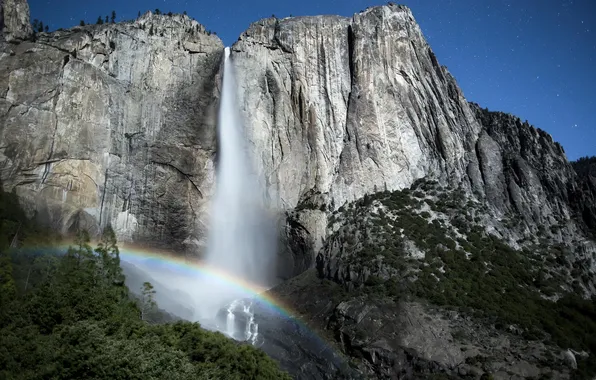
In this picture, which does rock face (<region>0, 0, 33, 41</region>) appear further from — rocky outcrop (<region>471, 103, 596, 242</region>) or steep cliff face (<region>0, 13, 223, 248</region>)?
rocky outcrop (<region>471, 103, 596, 242</region>)

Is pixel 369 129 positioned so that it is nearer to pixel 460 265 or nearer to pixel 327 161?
pixel 327 161

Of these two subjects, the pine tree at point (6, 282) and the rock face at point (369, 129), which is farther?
the rock face at point (369, 129)

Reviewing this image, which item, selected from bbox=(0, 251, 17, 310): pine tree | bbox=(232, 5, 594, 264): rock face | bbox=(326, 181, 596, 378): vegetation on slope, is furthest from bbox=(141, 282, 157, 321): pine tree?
bbox=(326, 181, 596, 378): vegetation on slope

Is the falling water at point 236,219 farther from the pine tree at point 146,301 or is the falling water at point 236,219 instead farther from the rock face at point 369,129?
the pine tree at point 146,301

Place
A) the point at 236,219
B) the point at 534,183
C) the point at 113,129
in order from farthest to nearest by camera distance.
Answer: the point at 534,183 → the point at 236,219 → the point at 113,129

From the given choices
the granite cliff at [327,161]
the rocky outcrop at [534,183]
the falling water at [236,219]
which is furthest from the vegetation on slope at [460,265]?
the falling water at [236,219]

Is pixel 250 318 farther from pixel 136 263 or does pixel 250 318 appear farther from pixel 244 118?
pixel 244 118

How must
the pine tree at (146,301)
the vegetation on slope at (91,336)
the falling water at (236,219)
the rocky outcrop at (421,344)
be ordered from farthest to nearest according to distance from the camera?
the falling water at (236,219) < the pine tree at (146,301) < the rocky outcrop at (421,344) < the vegetation on slope at (91,336)

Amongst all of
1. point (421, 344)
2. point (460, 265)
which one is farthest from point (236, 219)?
point (421, 344)
